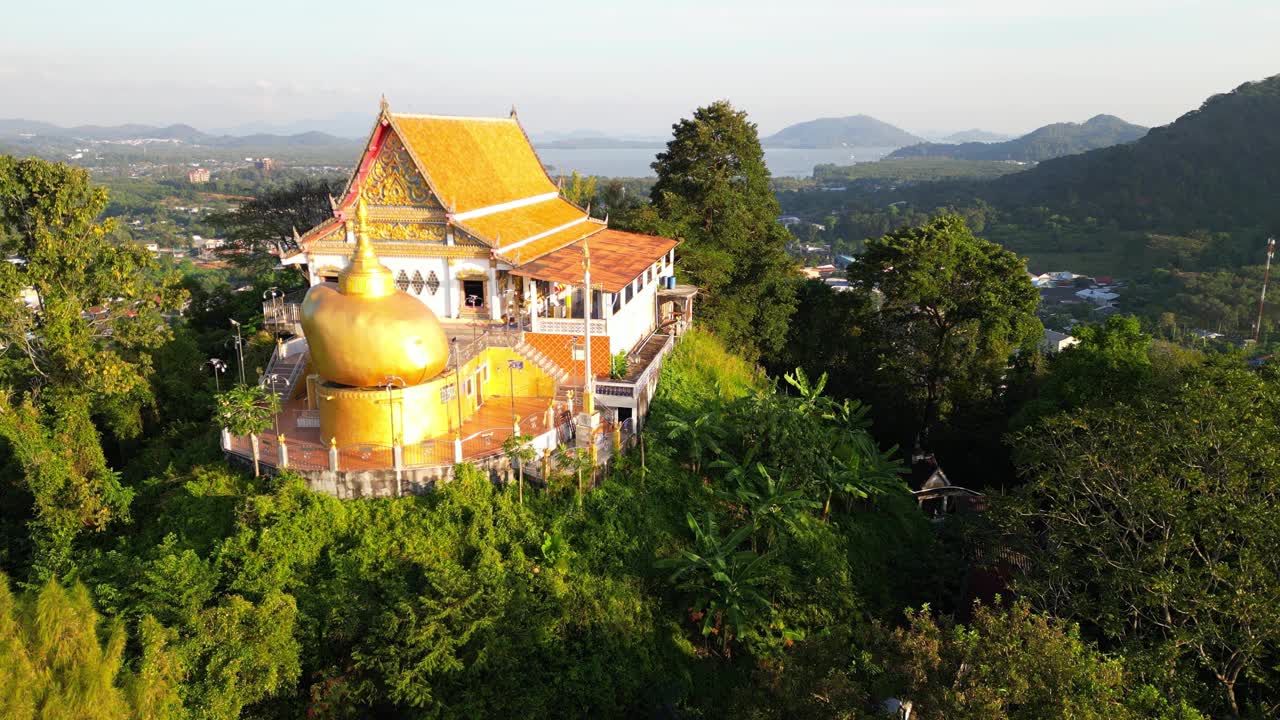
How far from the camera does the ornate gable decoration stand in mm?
22855

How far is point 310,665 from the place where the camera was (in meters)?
13.7

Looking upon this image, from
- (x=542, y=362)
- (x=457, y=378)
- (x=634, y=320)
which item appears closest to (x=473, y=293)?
(x=542, y=362)

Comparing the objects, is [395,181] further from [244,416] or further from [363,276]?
[244,416]

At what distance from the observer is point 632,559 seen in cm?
1673

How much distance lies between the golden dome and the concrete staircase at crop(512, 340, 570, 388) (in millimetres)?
3834

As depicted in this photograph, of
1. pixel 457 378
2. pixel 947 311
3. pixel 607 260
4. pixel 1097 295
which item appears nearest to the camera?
pixel 457 378

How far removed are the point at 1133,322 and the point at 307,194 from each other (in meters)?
36.8

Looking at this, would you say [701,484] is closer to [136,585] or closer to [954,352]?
[136,585]

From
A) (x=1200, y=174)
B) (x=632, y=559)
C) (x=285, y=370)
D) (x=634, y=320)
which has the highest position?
(x=1200, y=174)

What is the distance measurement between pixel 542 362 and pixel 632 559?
654cm

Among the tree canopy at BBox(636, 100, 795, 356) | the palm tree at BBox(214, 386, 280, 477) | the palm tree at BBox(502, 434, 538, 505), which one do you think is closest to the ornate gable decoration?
the palm tree at BBox(214, 386, 280, 477)

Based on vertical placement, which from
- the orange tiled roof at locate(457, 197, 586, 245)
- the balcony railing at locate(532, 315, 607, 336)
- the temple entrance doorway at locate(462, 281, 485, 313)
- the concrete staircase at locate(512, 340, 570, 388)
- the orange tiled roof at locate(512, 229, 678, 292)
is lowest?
the concrete staircase at locate(512, 340, 570, 388)

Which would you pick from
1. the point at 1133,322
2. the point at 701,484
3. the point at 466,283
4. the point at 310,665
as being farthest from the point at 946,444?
the point at 310,665

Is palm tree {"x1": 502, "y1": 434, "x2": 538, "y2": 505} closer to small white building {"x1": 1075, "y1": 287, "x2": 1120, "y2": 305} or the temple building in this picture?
the temple building
